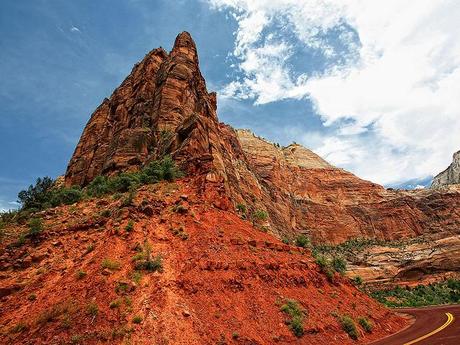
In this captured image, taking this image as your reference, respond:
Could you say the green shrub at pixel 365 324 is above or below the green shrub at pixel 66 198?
Result: below

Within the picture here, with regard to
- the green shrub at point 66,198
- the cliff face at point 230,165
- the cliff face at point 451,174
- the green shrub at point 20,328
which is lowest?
the green shrub at point 20,328

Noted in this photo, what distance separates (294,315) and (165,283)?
625 cm

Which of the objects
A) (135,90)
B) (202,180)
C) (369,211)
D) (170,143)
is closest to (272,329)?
(202,180)

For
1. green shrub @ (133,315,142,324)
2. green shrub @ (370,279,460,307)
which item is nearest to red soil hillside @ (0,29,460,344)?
green shrub @ (133,315,142,324)

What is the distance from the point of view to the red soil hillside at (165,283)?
13.9 meters

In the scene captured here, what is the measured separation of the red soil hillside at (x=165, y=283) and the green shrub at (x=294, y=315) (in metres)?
0.32

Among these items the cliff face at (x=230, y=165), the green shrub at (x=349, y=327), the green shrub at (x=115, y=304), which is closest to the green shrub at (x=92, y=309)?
the green shrub at (x=115, y=304)

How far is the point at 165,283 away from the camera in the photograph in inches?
623

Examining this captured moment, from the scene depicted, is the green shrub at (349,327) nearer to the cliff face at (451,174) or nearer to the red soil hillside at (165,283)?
the red soil hillside at (165,283)

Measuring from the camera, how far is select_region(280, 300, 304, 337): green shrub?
16.5 metres

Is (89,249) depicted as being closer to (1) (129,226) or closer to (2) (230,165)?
(1) (129,226)

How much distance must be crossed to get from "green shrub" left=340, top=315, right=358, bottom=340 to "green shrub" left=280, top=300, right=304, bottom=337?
9.02 feet

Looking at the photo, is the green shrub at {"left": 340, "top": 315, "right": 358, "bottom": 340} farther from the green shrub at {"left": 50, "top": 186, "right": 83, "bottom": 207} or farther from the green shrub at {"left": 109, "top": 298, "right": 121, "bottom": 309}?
the green shrub at {"left": 50, "top": 186, "right": 83, "bottom": 207}

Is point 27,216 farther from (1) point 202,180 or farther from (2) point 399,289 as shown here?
(2) point 399,289
